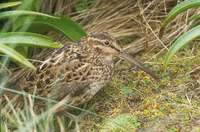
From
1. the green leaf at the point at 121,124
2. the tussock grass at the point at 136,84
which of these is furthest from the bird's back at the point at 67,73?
the green leaf at the point at 121,124

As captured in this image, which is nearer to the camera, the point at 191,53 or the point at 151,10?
the point at 191,53

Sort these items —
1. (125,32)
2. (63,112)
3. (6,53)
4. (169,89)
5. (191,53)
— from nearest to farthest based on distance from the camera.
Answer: (6,53) < (63,112) < (169,89) < (191,53) < (125,32)

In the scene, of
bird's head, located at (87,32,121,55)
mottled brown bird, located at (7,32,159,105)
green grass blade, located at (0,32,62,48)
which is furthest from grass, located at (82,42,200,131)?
green grass blade, located at (0,32,62,48)

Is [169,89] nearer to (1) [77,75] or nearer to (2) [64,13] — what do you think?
(1) [77,75]

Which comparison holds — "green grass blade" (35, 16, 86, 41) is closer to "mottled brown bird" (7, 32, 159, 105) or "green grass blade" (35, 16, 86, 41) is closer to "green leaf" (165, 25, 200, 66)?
"mottled brown bird" (7, 32, 159, 105)

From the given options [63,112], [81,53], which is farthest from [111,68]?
[63,112]

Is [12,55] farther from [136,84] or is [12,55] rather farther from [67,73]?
[136,84]

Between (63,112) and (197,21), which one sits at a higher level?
(197,21)

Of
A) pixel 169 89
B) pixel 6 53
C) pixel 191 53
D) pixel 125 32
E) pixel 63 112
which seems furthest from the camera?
pixel 125 32
